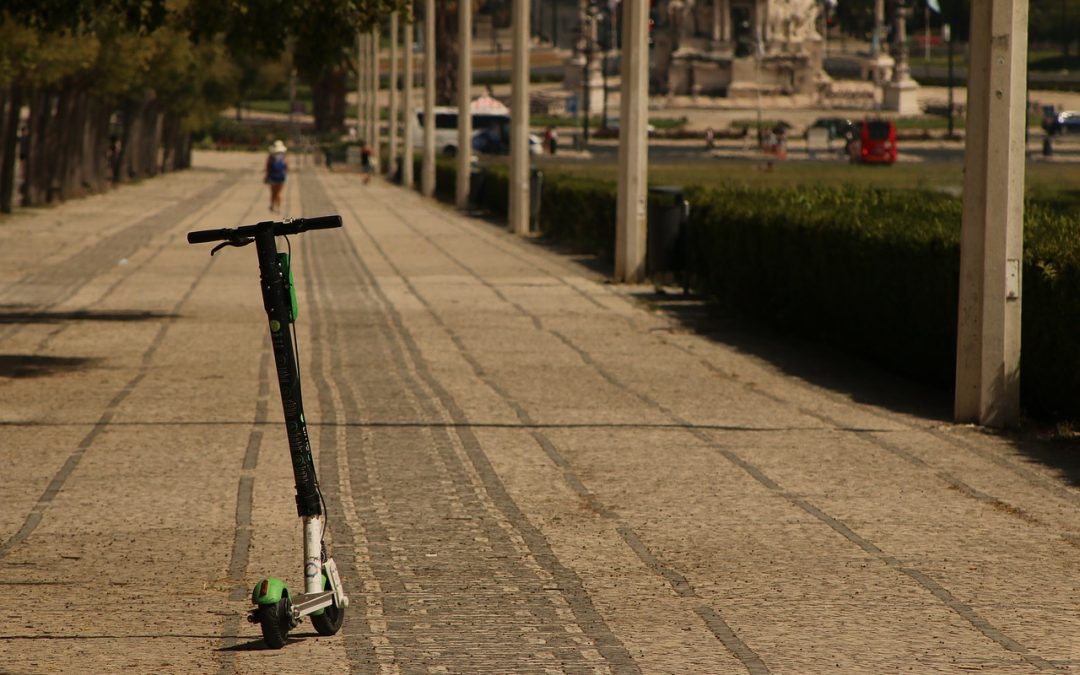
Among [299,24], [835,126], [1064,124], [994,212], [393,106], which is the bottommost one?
[994,212]

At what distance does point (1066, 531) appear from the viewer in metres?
8.80

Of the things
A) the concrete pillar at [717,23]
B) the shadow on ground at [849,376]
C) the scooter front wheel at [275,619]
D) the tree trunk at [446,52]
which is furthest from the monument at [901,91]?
the scooter front wheel at [275,619]

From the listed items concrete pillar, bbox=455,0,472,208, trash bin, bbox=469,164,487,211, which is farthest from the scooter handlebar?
trash bin, bbox=469,164,487,211

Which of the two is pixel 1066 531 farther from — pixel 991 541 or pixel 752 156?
pixel 752 156

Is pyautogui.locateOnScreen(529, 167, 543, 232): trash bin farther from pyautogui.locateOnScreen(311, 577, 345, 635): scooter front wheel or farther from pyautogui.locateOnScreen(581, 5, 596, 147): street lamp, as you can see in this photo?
pyautogui.locateOnScreen(581, 5, 596, 147): street lamp

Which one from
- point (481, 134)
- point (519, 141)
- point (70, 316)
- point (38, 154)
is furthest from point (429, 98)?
point (481, 134)

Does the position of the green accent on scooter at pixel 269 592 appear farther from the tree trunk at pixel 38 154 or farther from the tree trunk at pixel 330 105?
the tree trunk at pixel 330 105

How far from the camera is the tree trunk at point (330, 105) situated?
12388 cm

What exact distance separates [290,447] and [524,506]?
3017mm

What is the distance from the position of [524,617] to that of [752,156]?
81906mm

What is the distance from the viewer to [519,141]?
37844 mm

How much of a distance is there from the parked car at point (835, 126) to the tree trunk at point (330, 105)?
109ft

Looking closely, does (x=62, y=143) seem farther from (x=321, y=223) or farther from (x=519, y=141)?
(x=321, y=223)

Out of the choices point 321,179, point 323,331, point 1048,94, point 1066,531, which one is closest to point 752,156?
point 321,179
